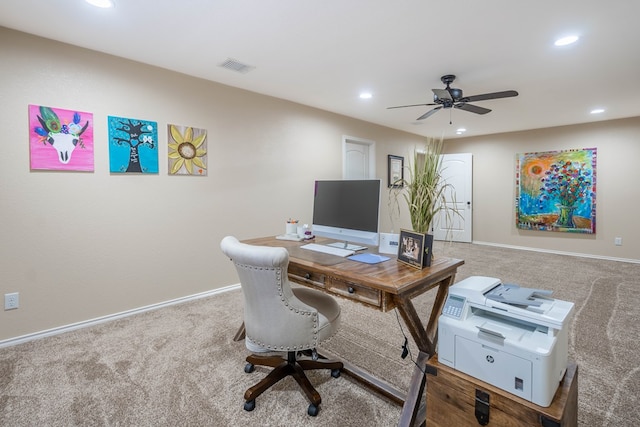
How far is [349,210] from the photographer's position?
206 cm

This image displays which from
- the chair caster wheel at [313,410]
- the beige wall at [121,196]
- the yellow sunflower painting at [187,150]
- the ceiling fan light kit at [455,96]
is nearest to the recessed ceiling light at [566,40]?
the ceiling fan light kit at [455,96]

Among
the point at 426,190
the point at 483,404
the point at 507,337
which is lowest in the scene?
the point at 483,404

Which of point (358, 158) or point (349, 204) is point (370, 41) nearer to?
point (349, 204)

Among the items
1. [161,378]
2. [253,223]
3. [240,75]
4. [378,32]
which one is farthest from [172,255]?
[378,32]

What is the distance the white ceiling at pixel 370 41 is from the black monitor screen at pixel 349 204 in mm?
1175

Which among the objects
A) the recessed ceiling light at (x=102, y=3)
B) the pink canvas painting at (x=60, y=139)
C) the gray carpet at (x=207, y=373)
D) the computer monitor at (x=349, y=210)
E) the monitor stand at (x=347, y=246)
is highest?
the recessed ceiling light at (x=102, y=3)

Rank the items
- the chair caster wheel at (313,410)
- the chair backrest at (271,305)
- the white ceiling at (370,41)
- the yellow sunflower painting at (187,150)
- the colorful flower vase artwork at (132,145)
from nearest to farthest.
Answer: the chair backrest at (271,305) < the chair caster wheel at (313,410) < the white ceiling at (370,41) < the colorful flower vase artwork at (132,145) < the yellow sunflower painting at (187,150)

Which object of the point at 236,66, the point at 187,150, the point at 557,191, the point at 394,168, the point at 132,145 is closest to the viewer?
the point at 132,145

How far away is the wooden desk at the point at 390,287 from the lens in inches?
57.9

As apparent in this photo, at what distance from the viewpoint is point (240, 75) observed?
3246mm

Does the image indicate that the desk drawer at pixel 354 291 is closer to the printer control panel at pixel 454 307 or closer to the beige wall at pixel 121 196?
the printer control panel at pixel 454 307

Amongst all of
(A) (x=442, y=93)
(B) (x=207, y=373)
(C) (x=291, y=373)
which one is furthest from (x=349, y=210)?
(A) (x=442, y=93)

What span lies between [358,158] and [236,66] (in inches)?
116

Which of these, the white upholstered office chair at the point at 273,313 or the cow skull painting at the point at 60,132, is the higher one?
the cow skull painting at the point at 60,132
